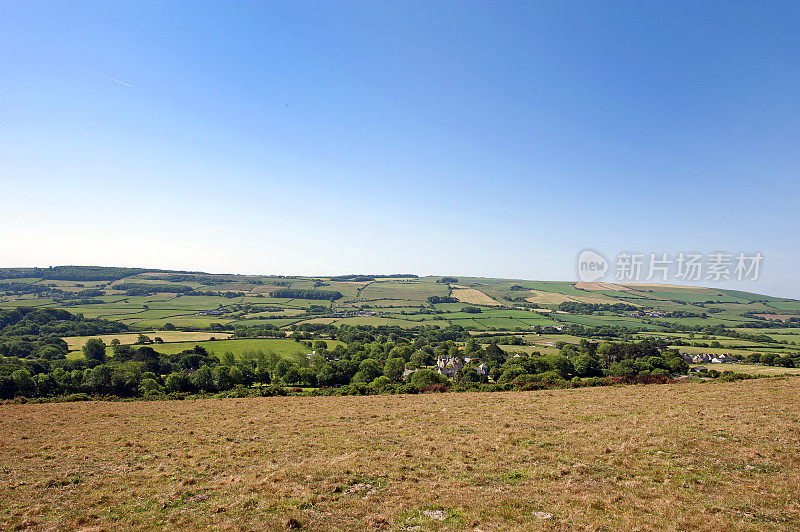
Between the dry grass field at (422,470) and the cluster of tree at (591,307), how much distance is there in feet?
546

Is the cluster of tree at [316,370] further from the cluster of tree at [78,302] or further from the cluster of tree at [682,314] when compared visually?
the cluster of tree at [682,314]

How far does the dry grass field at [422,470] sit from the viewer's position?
10.3 meters

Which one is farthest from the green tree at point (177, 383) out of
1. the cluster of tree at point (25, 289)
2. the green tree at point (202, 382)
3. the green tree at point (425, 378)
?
the cluster of tree at point (25, 289)

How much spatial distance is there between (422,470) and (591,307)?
19621 centimetres

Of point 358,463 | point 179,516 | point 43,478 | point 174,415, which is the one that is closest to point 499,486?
point 358,463

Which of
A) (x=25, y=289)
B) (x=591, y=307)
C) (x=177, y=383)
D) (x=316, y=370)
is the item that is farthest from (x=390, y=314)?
(x=25, y=289)

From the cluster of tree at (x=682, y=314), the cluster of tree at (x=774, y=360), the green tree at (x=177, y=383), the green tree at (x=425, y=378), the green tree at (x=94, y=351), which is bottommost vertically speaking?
the green tree at (x=94, y=351)

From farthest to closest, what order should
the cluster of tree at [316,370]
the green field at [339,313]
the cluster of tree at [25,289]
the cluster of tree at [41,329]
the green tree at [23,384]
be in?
the cluster of tree at [25,289], the green field at [339,313], the cluster of tree at [41,329], the cluster of tree at [316,370], the green tree at [23,384]

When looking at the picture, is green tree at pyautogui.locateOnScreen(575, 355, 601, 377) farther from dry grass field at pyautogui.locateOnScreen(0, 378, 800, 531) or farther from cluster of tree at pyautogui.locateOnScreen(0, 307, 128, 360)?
cluster of tree at pyautogui.locateOnScreen(0, 307, 128, 360)

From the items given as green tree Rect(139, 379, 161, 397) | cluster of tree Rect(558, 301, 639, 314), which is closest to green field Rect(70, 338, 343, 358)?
green tree Rect(139, 379, 161, 397)

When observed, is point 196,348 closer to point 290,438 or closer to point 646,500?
point 290,438

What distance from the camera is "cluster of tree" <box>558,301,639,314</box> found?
178250mm

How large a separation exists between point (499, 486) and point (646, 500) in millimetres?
4445

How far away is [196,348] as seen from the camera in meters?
78.3
